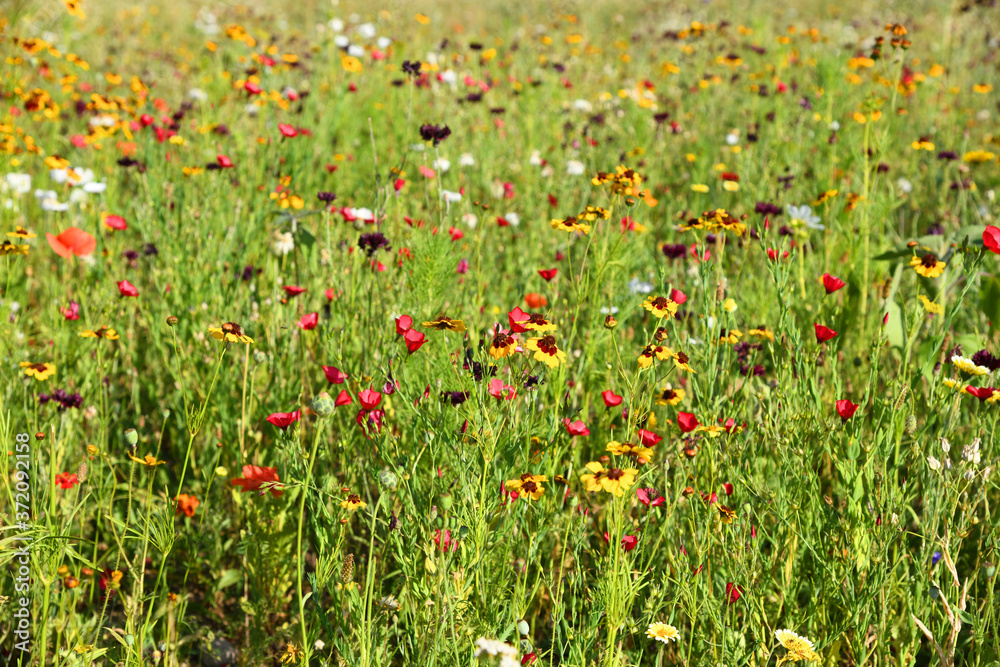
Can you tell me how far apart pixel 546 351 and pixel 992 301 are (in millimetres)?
1750

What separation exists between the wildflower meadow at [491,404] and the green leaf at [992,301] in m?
0.01

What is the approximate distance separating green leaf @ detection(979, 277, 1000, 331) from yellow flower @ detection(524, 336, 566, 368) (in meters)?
1.67

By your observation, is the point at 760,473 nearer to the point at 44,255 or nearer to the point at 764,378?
the point at 764,378

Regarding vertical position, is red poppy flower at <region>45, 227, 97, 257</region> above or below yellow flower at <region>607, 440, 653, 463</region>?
above

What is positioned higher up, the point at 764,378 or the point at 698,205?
the point at 698,205

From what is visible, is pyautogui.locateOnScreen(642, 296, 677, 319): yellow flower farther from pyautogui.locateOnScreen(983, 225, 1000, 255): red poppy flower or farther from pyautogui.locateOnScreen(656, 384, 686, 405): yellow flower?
pyautogui.locateOnScreen(983, 225, 1000, 255): red poppy flower

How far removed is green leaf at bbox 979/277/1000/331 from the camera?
8.02 feet

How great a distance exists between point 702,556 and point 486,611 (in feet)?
1.48

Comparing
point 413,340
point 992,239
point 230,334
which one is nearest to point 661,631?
point 413,340

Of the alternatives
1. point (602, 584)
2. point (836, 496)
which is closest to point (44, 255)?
point (602, 584)

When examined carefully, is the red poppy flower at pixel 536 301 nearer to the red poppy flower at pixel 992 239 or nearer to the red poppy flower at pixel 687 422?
the red poppy flower at pixel 687 422

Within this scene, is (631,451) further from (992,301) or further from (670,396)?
(992,301)

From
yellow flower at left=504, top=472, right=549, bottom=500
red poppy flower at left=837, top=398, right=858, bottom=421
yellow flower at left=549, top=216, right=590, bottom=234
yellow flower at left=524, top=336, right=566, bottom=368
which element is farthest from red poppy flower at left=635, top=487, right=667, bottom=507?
yellow flower at left=549, top=216, right=590, bottom=234

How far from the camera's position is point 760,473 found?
72.2 inches
